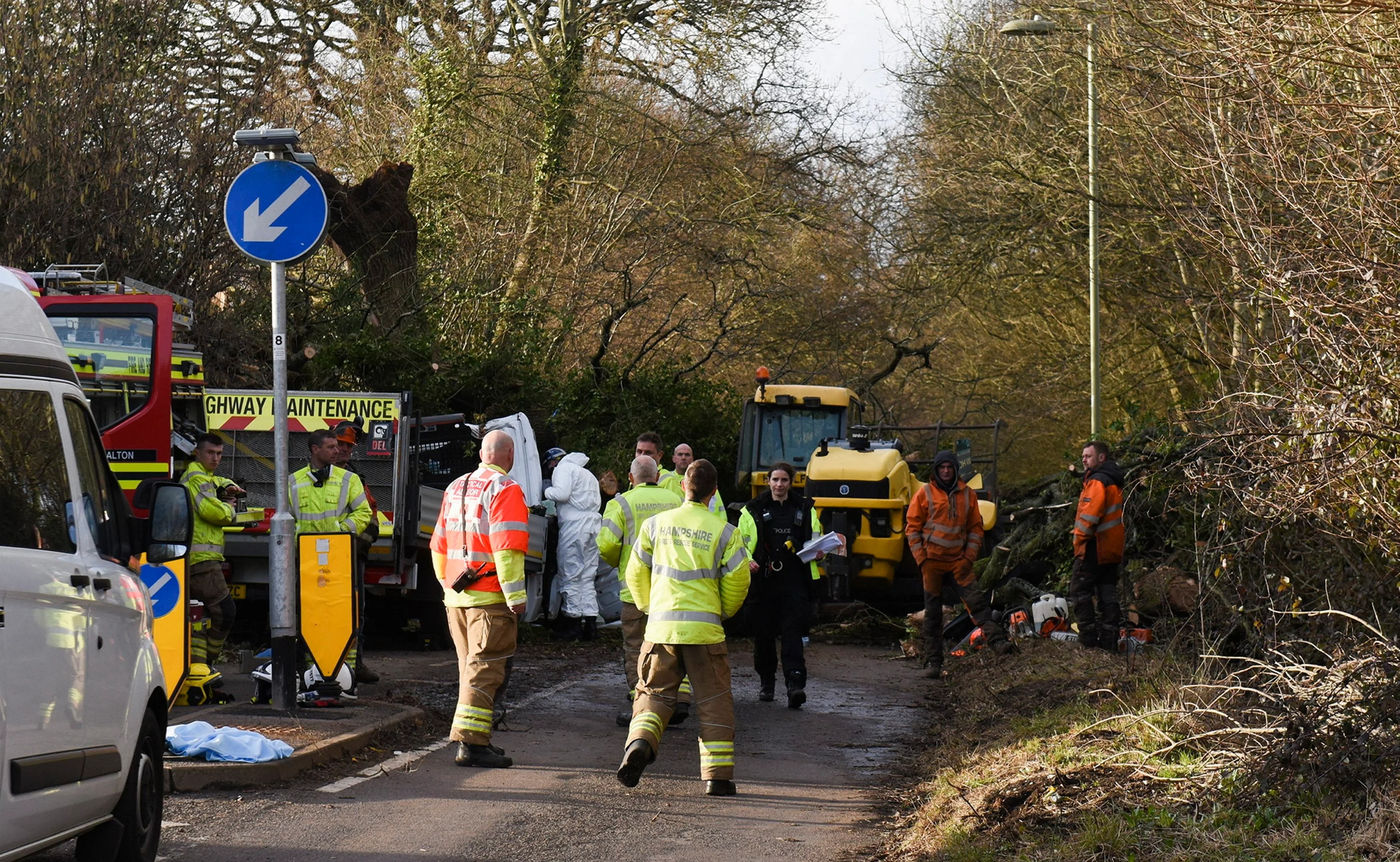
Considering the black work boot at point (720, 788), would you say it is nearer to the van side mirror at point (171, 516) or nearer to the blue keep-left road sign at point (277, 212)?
the van side mirror at point (171, 516)

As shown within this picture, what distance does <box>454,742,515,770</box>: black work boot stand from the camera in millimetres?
8555

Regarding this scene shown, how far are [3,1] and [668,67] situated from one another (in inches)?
458

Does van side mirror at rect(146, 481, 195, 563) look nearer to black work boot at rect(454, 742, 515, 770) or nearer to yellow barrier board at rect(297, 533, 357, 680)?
black work boot at rect(454, 742, 515, 770)

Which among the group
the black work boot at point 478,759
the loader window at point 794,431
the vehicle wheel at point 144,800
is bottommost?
the black work boot at point 478,759

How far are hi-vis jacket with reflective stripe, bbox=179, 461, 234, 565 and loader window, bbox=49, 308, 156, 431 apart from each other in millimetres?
2787

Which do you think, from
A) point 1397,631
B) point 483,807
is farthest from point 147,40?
point 1397,631

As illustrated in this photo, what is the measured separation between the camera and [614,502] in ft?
34.6

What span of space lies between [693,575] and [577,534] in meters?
7.02

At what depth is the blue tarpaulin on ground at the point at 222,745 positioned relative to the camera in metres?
7.80

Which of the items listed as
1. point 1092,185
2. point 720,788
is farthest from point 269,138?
point 1092,185

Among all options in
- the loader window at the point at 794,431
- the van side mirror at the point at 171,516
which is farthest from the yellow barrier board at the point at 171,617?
the loader window at the point at 794,431

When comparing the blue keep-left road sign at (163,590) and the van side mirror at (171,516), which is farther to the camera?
the blue keep-left road sign at (163,590)

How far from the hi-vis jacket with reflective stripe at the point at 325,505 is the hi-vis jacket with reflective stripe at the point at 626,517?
202 centimetres

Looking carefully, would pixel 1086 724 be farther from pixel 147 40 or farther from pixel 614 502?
pixel 147 40
